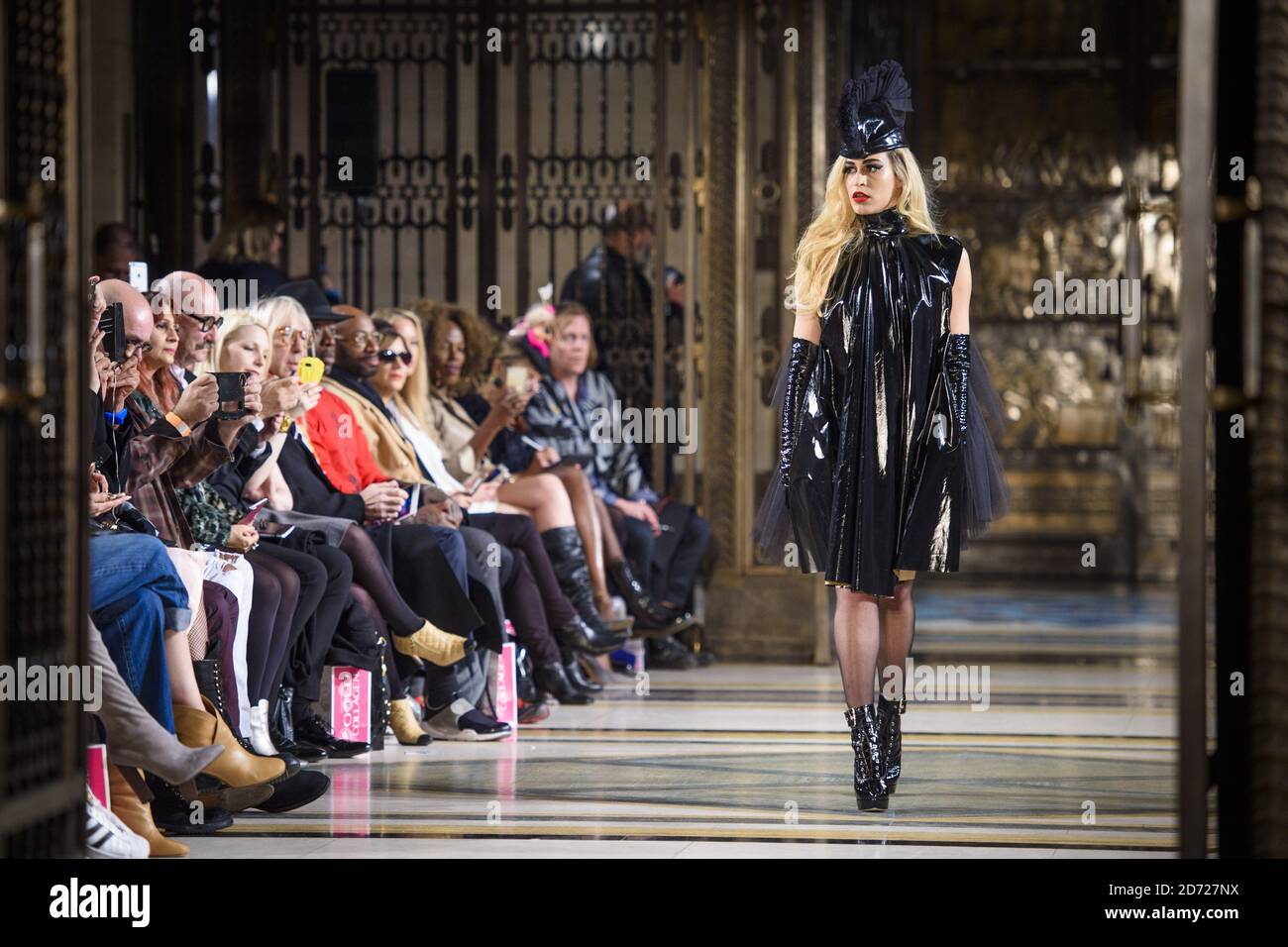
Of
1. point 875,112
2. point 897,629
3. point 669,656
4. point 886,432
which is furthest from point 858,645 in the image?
point 669,656

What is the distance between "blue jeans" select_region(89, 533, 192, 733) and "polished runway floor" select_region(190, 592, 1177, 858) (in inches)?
13.9

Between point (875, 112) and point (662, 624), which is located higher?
point (875, 112)

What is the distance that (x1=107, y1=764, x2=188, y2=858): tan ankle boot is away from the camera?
3.82 m

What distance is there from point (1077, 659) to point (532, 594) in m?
2.87

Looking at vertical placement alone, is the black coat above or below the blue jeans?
above

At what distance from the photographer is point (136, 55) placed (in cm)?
855

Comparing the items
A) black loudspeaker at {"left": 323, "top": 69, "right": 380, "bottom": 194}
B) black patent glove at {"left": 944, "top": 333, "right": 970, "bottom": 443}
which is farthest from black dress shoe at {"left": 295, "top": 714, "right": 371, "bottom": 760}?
black loudspeaker at {"left": 323, "top": 69, "right": 380, "bottom": 194}

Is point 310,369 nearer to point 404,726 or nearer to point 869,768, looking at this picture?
point 404,726

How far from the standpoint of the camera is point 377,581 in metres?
5.39

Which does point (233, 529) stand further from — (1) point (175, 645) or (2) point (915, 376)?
(2) point (915, 376)

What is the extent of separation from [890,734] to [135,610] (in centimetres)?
178
